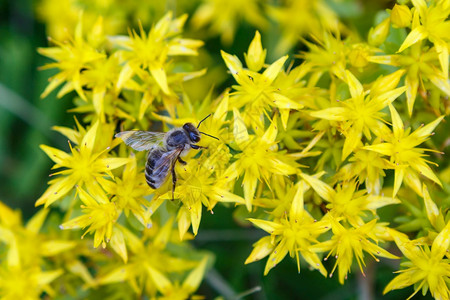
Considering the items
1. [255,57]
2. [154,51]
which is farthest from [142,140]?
[255,57]

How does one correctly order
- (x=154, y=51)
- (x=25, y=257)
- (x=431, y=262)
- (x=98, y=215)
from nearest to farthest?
(x=431, y=262) < (x=98, y=215) < (x=154, y=51) < (x=25, y=257)

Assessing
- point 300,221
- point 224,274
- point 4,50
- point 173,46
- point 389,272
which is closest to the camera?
point 300,221

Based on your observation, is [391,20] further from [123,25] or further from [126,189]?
[123,25]

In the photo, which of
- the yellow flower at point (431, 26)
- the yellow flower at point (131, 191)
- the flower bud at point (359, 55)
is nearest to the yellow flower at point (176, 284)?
the yellow flower at point (131, 191)

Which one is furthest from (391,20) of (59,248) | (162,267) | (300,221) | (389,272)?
(59,248)

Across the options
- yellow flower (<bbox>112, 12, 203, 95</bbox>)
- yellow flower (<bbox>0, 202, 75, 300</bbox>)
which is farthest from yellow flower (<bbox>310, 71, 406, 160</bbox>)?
yellow flower (<bbox>0, 202, 75, 300</bbox>)

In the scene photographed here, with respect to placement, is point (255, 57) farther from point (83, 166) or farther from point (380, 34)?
point (83, 166)

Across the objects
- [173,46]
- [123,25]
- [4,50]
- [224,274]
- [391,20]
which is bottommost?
[224,274]
